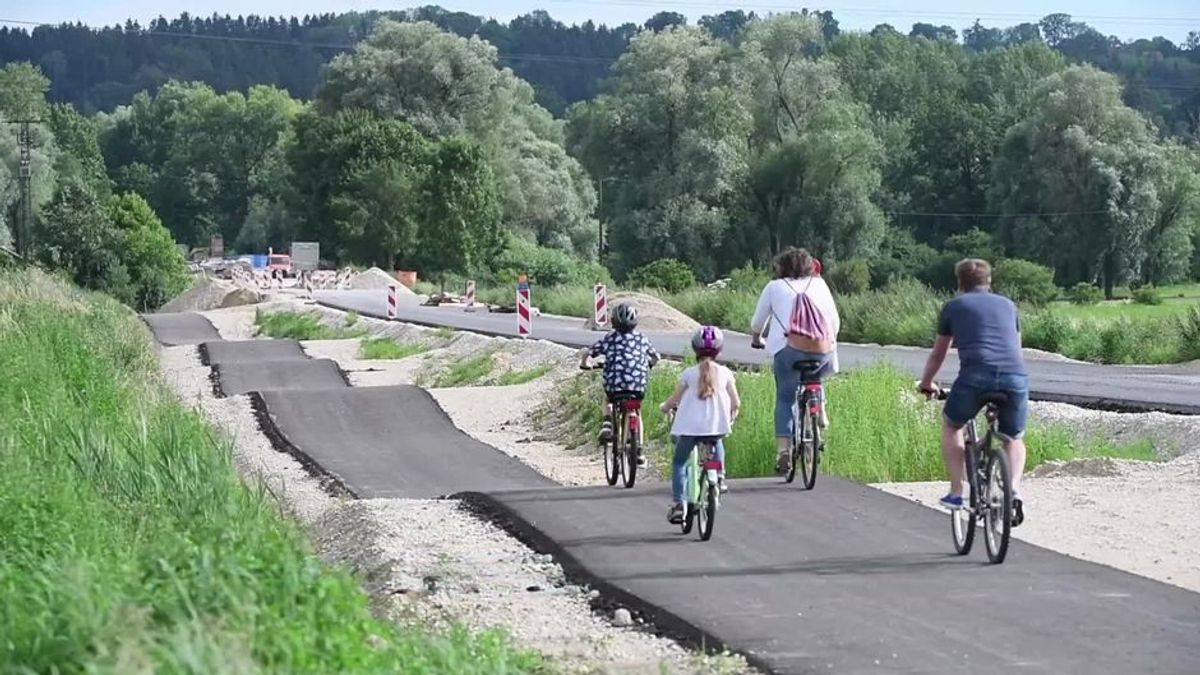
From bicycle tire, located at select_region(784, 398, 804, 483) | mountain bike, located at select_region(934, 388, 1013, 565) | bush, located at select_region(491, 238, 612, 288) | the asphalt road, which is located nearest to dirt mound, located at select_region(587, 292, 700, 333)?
the asphalt road

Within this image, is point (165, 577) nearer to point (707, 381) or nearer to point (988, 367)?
point (988, 367)

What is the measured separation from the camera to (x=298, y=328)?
58.8 m

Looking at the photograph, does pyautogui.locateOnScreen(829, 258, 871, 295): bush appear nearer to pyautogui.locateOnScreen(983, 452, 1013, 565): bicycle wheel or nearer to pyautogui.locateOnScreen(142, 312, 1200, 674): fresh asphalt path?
pyautogui.locateOnScreen(142, 312, 1200, 674): fresh asphalt path

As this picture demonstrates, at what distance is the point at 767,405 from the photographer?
20734mm

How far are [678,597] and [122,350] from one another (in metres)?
24.3

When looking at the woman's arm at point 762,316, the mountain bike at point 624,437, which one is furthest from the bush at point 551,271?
the woman's arm at point 762,316

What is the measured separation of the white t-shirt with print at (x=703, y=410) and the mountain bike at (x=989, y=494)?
169cm

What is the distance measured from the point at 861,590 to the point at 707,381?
8.70ft

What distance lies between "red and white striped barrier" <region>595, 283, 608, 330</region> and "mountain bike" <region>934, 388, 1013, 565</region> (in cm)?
3774

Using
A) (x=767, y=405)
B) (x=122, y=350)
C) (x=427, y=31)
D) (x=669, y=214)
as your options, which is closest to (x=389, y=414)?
(x=122, y=350)

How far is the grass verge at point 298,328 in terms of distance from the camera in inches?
2162

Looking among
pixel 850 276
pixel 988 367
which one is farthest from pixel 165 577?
pixel 850 276

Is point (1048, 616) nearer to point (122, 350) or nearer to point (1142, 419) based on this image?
point (1142, 419)

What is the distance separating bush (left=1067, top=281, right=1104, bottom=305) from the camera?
80188 mm
